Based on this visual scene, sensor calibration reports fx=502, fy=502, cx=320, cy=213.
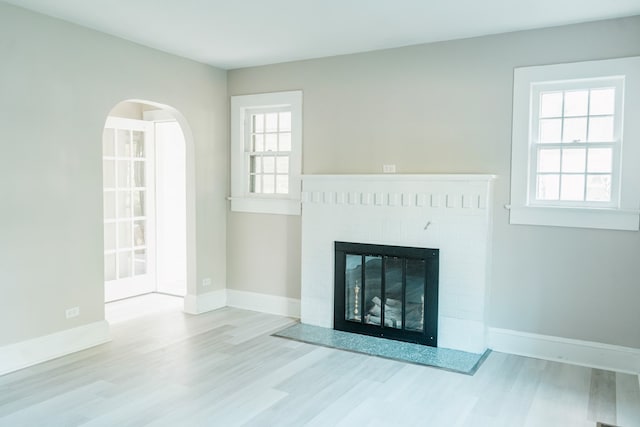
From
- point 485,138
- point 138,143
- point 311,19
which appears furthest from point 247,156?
point 485,138

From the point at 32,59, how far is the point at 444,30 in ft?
11.0

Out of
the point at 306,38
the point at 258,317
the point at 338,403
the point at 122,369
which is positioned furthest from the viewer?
the point at 258,317

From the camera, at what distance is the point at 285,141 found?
562cm

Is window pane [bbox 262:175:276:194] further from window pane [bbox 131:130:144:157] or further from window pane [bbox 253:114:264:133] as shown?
window pane [bbox 131:130:144:157]

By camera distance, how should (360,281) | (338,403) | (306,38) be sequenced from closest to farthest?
1. (338,403)
2. (306,38)
3. (360,281)

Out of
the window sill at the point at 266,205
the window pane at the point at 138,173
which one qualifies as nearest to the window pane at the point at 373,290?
the window sill at the point at 266,205

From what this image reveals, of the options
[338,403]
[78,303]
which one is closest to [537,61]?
[338,403]

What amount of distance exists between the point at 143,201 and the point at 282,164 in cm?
204

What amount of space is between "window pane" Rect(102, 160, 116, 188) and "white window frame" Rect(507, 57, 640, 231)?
14.7 feet

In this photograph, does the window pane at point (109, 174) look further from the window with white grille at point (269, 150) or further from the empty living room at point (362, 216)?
the window with white grille at point (269, 150)

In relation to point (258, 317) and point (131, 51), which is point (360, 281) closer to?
point (258, 317)

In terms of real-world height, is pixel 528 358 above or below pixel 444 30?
below

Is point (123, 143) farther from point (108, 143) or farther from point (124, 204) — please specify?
point (124, 204)

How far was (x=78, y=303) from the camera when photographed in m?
4.38
